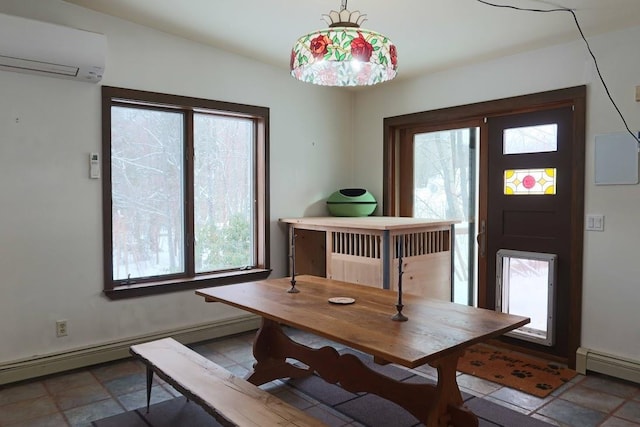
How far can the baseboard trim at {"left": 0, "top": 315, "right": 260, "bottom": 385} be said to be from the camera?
3.07m

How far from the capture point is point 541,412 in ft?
8.91

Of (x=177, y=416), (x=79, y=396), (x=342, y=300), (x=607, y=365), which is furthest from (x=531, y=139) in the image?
(x=79, y=396)

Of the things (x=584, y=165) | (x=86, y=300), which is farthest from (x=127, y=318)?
(x=584, y=165)

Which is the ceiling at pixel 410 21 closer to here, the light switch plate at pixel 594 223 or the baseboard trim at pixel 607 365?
the light switch plate at pixel 594 223

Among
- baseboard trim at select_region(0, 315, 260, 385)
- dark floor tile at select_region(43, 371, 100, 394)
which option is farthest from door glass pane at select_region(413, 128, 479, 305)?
dark floor tile at select_region(43, 371, 100, 394)

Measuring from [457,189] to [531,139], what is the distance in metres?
0.76

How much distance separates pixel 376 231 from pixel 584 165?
150cm

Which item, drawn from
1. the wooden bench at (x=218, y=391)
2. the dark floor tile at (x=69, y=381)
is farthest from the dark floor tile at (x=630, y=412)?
the dark floor tile at (x=69, y=381)

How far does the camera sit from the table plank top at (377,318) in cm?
177

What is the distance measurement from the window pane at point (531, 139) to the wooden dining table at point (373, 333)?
1792 mm

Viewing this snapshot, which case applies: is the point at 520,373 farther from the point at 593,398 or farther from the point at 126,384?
the point at 126,384

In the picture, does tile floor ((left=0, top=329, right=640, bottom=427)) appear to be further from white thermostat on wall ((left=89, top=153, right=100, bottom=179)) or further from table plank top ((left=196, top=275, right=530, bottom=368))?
white thermostat on wall ((left=89, top=153, right=100, bottom=179))

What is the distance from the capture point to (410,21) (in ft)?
10.3

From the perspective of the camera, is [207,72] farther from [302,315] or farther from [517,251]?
[517,251]
